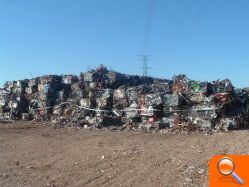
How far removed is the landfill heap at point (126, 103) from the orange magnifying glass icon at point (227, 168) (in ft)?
47.7

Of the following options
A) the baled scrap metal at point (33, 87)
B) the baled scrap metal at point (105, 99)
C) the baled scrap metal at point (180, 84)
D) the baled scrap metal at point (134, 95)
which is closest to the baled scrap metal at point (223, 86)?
the baled scrap metal at point (180, 84)

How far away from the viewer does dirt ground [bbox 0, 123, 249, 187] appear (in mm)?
9047

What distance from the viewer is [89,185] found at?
27.9 ft

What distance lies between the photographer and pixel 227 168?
3.55 meters

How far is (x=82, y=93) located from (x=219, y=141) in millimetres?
10634

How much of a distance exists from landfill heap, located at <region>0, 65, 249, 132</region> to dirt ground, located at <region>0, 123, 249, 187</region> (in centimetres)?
171

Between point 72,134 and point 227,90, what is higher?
point 227,90

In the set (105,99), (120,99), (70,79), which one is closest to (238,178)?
(120,99)

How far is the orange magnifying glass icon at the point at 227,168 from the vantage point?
3.53m

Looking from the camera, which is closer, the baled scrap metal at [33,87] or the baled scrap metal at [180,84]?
the baled scrap metal at [180,84]

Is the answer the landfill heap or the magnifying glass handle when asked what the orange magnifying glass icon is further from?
the landfill heap

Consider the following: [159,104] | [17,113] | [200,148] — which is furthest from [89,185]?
[17,113]

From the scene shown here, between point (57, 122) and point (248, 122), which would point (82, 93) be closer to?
point (57, 122)

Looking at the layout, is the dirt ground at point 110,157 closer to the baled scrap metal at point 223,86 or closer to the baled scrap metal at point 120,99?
the baled scrap metal at point 223,86
